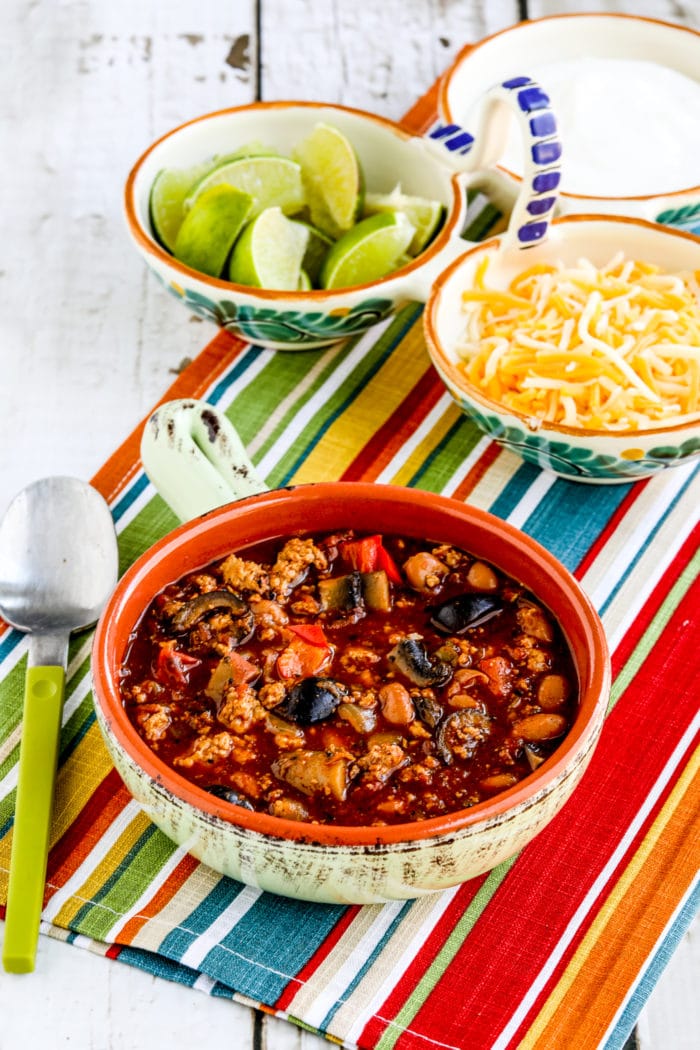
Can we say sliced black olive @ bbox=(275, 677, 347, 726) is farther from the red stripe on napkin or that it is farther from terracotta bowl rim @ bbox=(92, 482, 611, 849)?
the red stripe on napkin

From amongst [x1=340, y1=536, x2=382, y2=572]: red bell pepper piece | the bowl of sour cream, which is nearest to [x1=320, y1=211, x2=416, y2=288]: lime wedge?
the bowl of sour cream

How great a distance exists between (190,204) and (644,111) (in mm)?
1260

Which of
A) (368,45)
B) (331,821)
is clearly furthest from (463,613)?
(368,45)

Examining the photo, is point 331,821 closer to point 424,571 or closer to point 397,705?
point 397,705

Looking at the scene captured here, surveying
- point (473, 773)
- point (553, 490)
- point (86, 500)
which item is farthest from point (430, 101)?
point (473, 773)

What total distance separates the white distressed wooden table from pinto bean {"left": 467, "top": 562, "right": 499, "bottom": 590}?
2.08 ft

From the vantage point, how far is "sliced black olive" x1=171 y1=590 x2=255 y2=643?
2.13m

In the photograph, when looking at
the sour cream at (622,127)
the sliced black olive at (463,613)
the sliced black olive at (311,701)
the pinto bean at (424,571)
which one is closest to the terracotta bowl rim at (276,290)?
the sour cream at (622,127)

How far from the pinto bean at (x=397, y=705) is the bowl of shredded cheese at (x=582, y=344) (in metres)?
0.72

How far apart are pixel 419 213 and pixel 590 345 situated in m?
0.62

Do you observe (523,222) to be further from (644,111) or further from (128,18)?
(128,18)

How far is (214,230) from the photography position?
9.62 feet

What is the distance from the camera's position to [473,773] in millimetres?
Answer: 1936

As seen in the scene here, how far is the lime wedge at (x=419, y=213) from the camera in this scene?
305 centimetres
